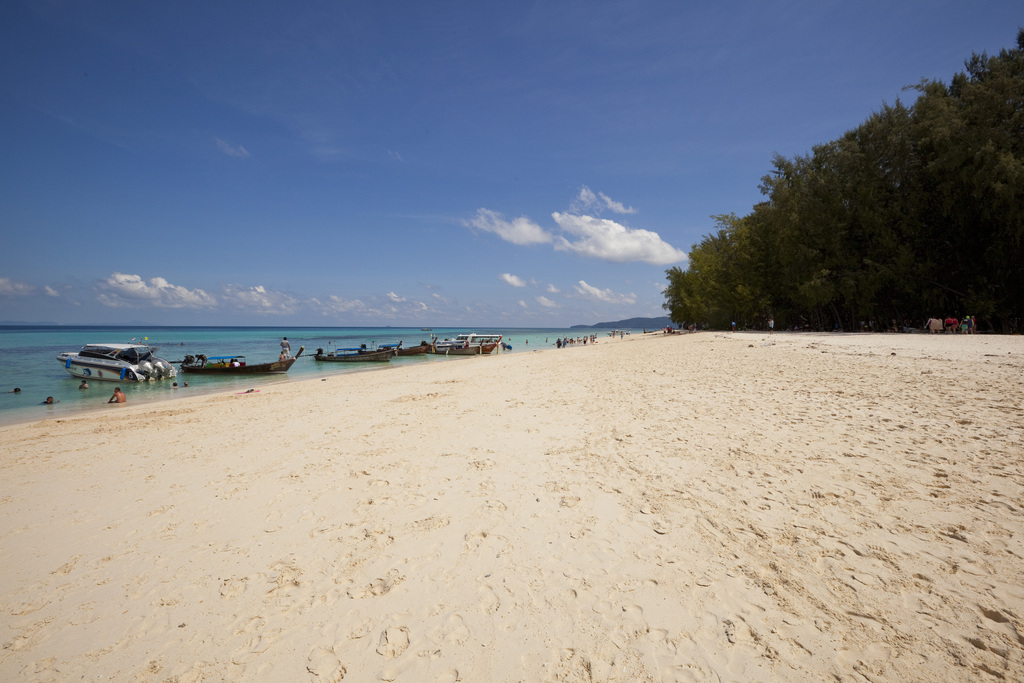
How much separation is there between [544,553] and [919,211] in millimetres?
39564

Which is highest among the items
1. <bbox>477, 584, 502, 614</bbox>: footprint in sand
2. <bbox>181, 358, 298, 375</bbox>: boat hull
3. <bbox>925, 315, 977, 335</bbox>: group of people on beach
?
<bbox>925, 315, 977, 335</bbox>: group of people on beach

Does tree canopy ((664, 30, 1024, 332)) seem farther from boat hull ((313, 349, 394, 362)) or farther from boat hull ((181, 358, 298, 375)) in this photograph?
boat hull ((181, 358, 298, 375))

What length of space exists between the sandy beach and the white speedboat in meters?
20.9

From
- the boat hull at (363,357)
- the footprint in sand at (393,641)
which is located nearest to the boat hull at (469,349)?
the boat hull at (363,357)

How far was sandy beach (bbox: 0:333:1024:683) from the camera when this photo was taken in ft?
9.55

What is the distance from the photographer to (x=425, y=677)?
2.79 m

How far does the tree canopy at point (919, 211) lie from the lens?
75.5 ft

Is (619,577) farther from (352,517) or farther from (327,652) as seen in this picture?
(352,517)

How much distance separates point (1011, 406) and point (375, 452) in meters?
13.0

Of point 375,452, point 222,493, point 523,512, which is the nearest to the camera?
point 523,512

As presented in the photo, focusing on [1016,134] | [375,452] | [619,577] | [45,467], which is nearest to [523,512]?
[619,577]

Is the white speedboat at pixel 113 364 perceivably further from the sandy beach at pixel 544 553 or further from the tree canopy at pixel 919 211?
the tree canopy at pixel 919 211

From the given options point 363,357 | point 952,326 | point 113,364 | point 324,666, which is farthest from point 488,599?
point 363,357

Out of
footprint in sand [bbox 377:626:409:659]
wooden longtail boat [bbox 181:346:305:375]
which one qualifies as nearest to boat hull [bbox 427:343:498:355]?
wooden longtail boat [bbox 181:346:305:375]
